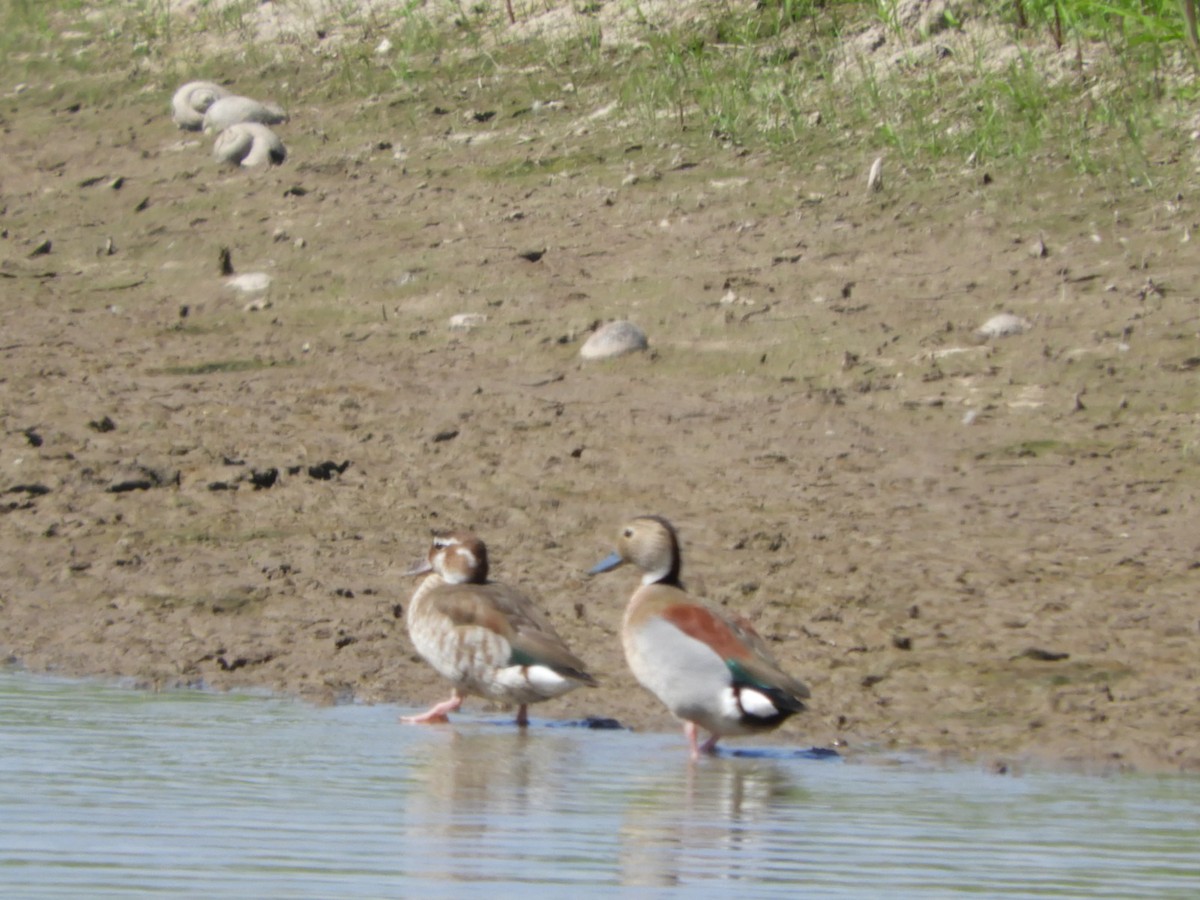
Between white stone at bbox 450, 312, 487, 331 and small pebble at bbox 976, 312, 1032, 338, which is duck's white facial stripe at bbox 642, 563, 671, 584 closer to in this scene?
small pebble at bbox 976, 312, 1032, 338

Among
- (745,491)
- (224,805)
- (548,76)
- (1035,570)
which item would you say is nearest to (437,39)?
(548,76)

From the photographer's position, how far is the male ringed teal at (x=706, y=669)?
5.83m

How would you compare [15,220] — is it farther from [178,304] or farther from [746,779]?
[746,779]

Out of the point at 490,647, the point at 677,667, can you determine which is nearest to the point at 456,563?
the point at 490,647

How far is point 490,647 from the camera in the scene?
6418 mm

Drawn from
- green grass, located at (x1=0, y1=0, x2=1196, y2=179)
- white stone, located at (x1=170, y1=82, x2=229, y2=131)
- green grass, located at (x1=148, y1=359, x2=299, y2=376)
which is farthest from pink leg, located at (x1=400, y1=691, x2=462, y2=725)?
white stone, located at (x1=170, y1=82, x2=229, y2=131)

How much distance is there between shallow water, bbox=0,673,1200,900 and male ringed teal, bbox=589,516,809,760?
13 centimetres

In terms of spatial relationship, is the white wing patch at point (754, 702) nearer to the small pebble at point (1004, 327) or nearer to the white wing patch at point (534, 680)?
the white wing patch at point (534, 680)

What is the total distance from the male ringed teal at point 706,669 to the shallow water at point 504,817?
127 millimetres

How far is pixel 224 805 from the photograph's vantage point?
4703 millimetres

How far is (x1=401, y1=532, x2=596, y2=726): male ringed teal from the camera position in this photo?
6355 mm

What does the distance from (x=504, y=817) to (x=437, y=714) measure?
1.71 m

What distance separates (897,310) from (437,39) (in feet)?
20.1

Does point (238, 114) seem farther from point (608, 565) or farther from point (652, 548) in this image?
point (652, 548)
